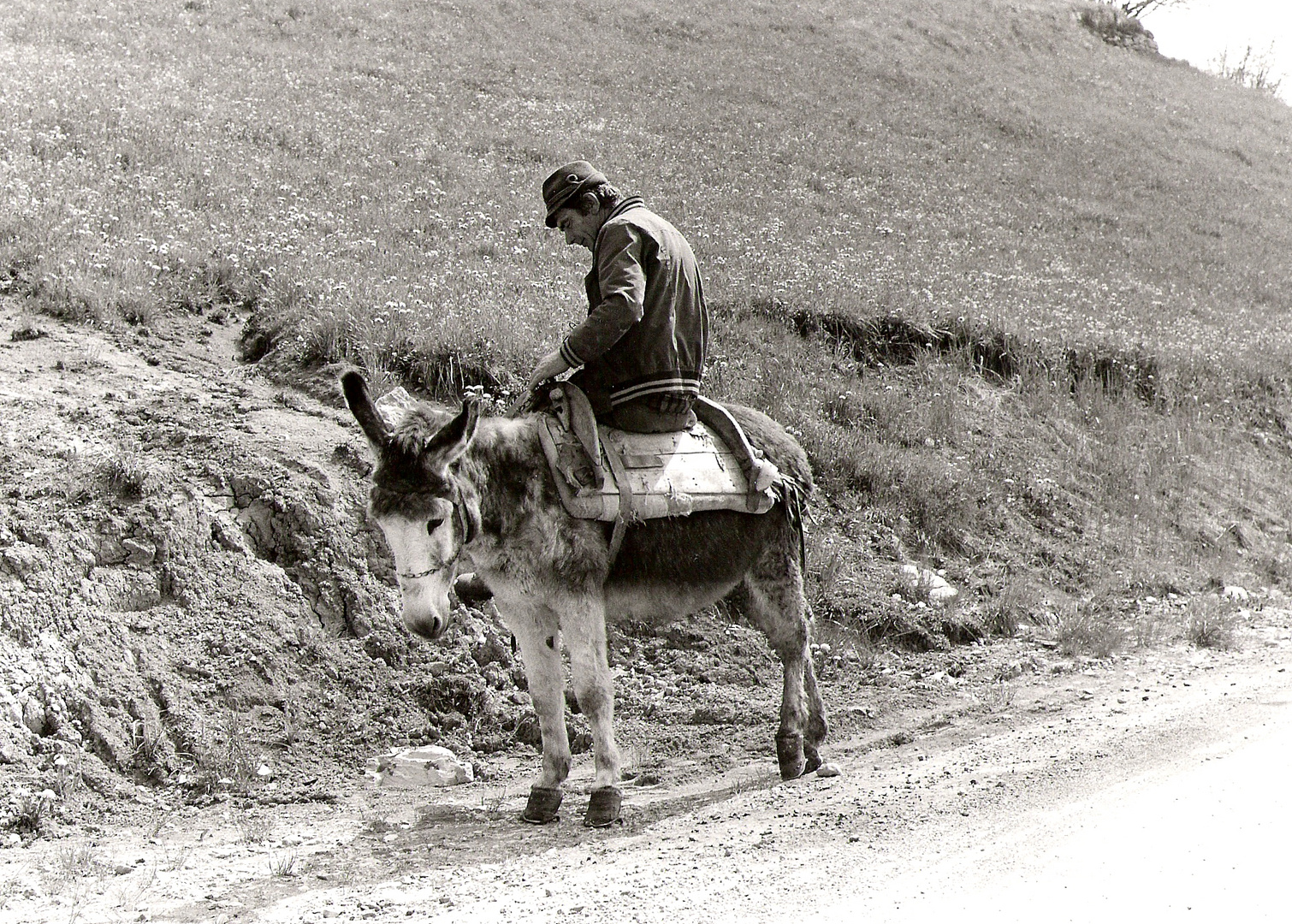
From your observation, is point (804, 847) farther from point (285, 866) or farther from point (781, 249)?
point (781, 249)

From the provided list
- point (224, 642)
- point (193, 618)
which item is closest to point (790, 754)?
point (224, 642)

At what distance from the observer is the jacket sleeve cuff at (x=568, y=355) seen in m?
5.58

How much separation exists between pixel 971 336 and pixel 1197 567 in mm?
3854

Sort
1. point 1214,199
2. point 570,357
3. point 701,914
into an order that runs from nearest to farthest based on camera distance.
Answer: point 701,914
point 570,357
point 1214,199

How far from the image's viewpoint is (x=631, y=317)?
218 inches

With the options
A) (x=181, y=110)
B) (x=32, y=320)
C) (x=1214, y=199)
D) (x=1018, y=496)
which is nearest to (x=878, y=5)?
(x=1214, y=199)

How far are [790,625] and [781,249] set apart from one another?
10427mm

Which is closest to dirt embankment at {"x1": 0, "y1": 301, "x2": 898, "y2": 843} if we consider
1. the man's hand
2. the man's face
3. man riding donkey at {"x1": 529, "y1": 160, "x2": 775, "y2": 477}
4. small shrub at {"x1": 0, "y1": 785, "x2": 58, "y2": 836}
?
small shrub at {"x1": 0, "y1": 785, "x2": 58, "y2": 836}

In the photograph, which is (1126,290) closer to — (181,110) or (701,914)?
(181,110)

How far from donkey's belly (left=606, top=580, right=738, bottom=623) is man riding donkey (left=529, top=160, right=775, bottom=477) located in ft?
2.02

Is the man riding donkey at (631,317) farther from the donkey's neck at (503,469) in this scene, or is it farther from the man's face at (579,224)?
the donkey's neck at (503,469)

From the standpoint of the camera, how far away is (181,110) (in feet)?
52.6

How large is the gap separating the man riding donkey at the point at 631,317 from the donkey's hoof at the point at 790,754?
130cm

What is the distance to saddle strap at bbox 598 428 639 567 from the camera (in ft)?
18.8
